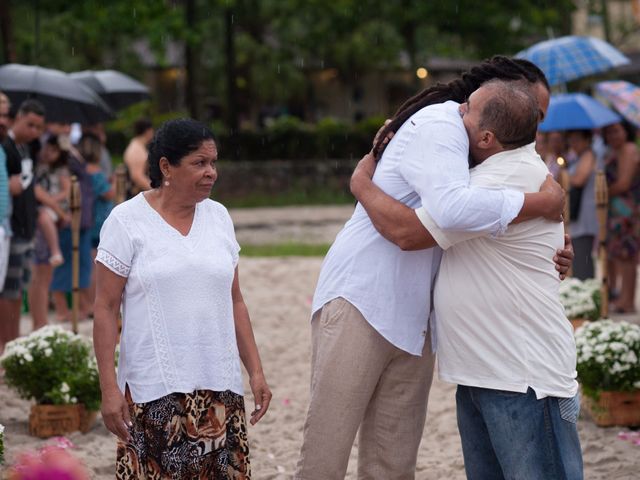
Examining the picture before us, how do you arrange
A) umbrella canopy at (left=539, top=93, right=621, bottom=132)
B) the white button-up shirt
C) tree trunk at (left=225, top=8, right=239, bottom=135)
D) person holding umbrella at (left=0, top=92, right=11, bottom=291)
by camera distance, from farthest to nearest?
tree trunk at (left=225, top=8, right=239, bottom=135), umbrella canopy at (left=539, top=93, right=621, bottom=132), person holding umbrella at (left=0, top=92, right=11, bottom=291), the white button-up shirt

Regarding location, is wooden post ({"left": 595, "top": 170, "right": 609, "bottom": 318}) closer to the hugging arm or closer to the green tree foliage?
the hugging arm

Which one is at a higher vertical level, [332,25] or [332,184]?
[332,25]

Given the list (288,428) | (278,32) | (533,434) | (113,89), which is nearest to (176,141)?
(533,434)

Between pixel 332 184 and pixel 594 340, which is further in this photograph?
pixel 332 184

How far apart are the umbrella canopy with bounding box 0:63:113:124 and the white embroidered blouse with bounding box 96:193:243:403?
248 inches

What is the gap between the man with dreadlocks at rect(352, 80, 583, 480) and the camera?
323cm

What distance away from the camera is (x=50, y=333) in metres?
6.30

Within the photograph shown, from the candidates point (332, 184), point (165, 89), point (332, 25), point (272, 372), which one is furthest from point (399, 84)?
point (272, 372)

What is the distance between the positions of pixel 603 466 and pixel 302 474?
2442mm

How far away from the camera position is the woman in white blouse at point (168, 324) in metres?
3.46

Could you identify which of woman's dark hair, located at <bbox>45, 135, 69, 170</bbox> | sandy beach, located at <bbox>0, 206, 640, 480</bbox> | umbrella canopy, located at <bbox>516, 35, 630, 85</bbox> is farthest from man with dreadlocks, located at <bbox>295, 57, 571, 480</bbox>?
Answer: umbrella canopy, located at <bbox>516, 35, 630, 85</bbox>

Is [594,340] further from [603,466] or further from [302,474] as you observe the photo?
[302,474]

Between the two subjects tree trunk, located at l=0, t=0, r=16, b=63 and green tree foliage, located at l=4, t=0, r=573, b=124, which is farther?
green tree foliage, located at l=4, t=0, r=573, b=124

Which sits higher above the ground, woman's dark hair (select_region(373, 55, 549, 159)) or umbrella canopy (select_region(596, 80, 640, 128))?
umbrella canopy (select_region(596, 80, 640, 128))
